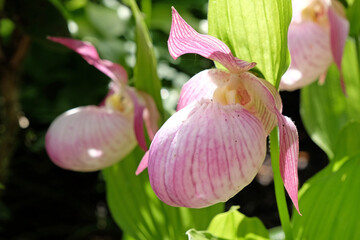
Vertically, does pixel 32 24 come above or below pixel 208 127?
above

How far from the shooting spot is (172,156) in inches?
24.3

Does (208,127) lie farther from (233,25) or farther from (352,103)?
(352,103)

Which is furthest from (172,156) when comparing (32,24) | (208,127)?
(32,24)

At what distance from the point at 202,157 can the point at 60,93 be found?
116 cm

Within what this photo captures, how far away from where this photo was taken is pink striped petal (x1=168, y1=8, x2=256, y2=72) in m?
0.64

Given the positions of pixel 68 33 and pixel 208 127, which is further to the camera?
pixel 68 33

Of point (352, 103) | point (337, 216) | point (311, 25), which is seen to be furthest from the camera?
point (352, 103)

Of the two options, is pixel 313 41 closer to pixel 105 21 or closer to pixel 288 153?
pixel 288 153

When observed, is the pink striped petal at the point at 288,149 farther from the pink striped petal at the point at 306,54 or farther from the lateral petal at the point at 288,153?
the pink striped petal at the point at 306,54

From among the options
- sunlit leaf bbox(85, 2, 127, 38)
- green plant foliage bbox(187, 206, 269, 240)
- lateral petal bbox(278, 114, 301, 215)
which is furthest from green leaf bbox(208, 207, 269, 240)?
sunlit leaf bbox(85, 2, 127, 38)

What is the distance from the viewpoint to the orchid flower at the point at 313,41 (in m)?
0.97

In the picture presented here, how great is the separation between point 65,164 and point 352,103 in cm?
70

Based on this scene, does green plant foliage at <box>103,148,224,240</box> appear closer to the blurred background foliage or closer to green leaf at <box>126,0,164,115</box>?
green leaf at <box>126,0,164,115</box>

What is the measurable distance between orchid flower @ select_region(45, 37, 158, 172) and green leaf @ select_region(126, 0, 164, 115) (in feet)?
0.06
